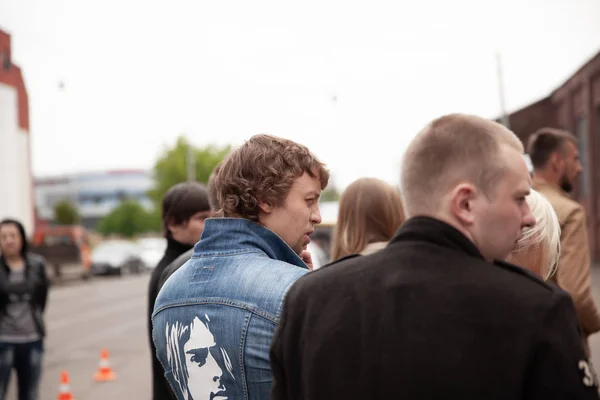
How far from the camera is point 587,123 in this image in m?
28.1

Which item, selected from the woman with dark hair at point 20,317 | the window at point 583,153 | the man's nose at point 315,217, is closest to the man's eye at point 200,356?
the man's nose at point 315,217

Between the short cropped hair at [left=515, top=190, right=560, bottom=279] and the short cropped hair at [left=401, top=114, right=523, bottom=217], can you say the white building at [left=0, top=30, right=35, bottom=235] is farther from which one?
the short cropped hair at [left=401, top=114, right=523, bottom=217]

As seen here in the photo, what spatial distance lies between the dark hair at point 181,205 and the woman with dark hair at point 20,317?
3224 millimetres

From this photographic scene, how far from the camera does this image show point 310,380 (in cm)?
174

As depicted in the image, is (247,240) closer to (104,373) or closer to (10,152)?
(104,373)

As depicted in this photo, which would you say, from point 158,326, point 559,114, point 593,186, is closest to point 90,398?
point 158,326

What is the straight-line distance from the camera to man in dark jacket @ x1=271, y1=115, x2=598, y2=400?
1.51 m

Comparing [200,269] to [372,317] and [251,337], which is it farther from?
[372,317]

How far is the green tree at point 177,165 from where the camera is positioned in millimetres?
91438

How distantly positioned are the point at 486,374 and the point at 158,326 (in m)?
1.32

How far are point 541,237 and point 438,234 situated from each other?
1435 mm

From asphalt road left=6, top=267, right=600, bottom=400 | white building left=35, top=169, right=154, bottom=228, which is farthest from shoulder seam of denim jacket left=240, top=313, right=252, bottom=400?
white building left=35, top=169, right=154, bottom=228

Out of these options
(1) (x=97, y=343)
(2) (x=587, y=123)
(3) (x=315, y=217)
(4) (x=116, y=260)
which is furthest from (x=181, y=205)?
(4) (x=116, y=260)

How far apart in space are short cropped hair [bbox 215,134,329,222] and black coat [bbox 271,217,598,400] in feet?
2.08
